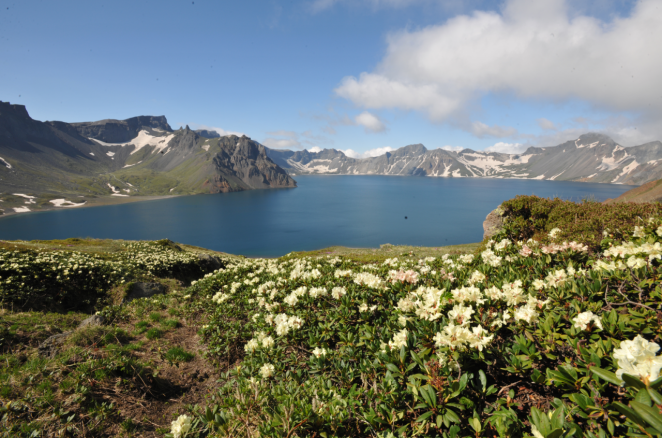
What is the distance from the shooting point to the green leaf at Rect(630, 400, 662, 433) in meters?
1.61

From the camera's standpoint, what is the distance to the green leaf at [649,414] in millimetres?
1612

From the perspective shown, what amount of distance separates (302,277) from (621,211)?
1422cm

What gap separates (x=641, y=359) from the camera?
1.94m

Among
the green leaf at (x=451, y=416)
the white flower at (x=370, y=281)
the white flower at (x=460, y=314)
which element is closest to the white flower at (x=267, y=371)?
the white flower at (x=370, y=281)

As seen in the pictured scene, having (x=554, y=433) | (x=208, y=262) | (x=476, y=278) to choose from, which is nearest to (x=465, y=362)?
(x=554, y=433)

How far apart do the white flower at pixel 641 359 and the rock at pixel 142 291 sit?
53.1 ft

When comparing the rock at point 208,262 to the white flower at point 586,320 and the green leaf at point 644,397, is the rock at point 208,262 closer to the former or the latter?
the white flower at point 586,320

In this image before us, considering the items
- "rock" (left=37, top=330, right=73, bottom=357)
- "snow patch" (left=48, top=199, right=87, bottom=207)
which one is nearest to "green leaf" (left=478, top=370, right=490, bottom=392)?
"rock" (left=37, top=330, right=73, bottom=357)

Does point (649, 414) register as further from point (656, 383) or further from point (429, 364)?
point (429, 364)

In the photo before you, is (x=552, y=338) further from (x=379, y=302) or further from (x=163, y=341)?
(x=163, y=341)

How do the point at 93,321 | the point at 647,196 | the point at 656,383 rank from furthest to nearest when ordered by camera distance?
the point at 647,196, the point at 93,321, the point at 656,383

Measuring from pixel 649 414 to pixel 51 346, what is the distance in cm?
1063

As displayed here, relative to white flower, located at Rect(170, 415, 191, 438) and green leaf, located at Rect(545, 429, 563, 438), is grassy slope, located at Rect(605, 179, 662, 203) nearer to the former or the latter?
green leaf, located at Rect(545, 429, 563, 438)

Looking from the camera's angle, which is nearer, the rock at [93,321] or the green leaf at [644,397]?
the green leaf at [644,397]
